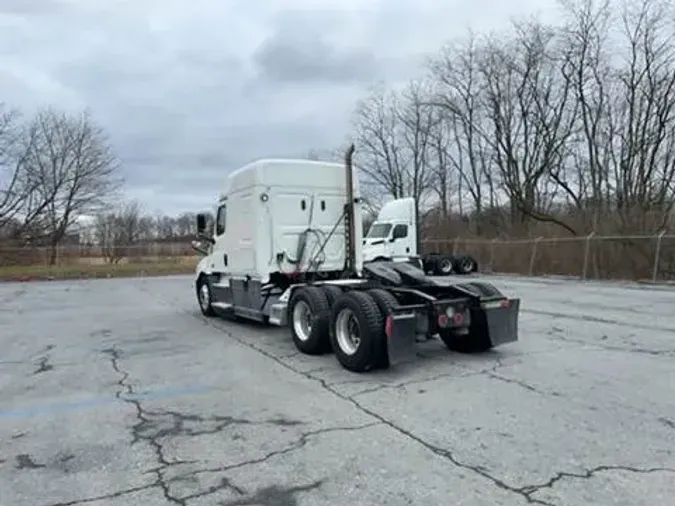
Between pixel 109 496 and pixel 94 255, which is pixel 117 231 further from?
pixel 109 496

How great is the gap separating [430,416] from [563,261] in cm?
2123

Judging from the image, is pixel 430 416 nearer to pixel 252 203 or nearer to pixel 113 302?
pixel 252 203

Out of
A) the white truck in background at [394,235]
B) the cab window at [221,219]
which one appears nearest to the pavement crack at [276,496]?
the cab window at [221,219]

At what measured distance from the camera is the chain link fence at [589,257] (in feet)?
66.8

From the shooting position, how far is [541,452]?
13.7 ft

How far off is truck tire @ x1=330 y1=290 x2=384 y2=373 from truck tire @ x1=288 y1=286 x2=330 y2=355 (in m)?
0.43

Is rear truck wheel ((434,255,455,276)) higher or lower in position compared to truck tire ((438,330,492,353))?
higher

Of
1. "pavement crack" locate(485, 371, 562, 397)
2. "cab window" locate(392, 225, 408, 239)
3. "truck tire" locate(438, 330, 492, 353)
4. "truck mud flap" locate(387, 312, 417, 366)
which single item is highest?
"cab window" locate(392, 225, 408, 239)

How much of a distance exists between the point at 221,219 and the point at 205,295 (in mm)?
2199

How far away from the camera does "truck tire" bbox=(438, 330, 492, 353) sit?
7.66m

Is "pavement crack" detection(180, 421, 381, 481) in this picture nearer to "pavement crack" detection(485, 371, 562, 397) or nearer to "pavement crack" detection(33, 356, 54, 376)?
"pavement crack" detection(485, 371, 562, 397)

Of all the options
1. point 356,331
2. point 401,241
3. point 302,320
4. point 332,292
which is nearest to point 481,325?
point 356,331

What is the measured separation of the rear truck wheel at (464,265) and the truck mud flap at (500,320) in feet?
68.1

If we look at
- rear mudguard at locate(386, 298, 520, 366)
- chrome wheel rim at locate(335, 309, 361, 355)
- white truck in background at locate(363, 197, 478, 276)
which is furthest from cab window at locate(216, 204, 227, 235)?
white truck in background at locate(363, 197, 478, 276)
